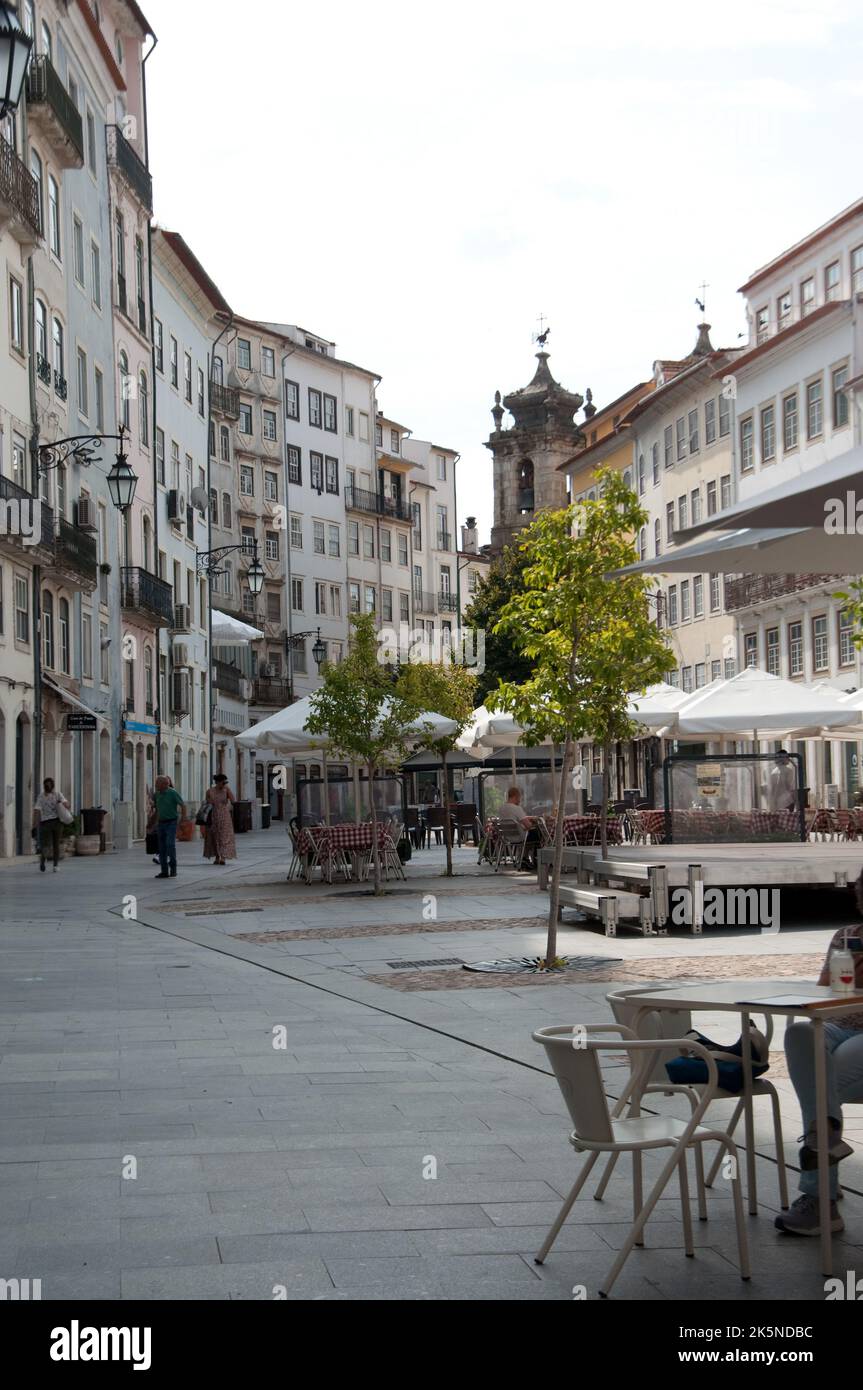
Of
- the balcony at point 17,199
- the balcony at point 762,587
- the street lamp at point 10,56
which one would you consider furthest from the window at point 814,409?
the street lamp at point 10,56

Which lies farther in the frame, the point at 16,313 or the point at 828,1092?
the point at 16,313

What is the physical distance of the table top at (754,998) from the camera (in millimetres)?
5938

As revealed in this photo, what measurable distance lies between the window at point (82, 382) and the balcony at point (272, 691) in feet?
119

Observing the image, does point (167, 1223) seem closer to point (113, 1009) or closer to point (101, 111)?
point (113, 1009)

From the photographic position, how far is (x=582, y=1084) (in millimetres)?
5773

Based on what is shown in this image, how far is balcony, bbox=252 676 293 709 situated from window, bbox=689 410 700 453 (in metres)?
23.2

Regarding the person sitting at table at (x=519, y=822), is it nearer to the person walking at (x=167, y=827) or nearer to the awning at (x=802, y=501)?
the person walking at (x=167, y=827)

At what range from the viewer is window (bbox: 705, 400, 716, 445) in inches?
2511

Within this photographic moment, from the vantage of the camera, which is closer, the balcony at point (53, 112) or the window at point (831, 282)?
the balcony at point (53, 112)

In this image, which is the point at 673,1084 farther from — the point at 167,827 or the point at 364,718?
the point at 167,827

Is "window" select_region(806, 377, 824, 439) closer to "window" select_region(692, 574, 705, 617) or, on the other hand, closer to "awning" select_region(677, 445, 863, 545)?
"window" select_region(692, 574, 705, 617)

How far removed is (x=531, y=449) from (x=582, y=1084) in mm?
86094

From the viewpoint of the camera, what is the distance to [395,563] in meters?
95.9

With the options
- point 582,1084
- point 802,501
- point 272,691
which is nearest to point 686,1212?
point 582,1084
